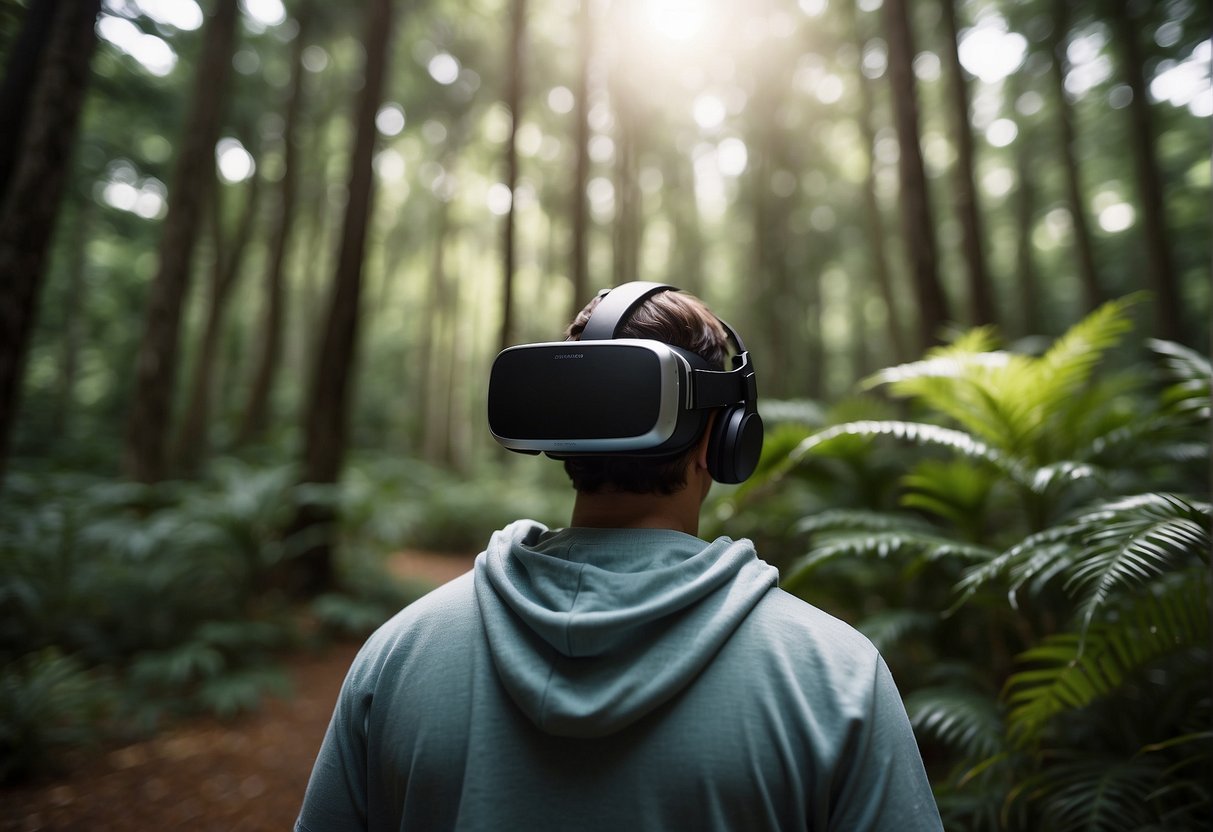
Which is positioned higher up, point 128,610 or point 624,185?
→ point 624,185

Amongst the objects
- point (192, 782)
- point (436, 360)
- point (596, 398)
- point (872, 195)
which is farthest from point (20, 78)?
point (436, 360)

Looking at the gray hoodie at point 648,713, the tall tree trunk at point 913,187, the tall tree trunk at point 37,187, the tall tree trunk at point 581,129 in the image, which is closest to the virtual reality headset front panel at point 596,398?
the gray hoodie at point 648,713

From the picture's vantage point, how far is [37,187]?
14.3 ft

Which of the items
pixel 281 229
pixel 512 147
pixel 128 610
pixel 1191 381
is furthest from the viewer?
pixel 281 229

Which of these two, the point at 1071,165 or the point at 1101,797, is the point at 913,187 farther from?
the point at 1071,165

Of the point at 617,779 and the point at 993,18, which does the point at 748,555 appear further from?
the point at 993,18

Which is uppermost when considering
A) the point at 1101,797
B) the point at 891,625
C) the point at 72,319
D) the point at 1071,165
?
the point at 1071,165

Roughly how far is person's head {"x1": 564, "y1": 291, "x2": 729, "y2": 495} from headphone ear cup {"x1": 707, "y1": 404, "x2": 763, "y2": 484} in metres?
0.12

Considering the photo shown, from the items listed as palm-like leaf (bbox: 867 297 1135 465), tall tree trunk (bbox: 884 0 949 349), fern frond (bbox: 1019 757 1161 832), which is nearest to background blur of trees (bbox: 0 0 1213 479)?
tall tree trunk (bbox: 884 0 949 349)

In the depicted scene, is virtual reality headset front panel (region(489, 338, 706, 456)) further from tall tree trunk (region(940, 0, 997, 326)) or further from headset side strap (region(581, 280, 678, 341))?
tall tree trunk (region(940, 0, 997, 326))

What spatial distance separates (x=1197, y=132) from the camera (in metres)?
13.9

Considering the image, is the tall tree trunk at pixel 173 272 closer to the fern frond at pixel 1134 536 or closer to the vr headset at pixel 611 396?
the vr headset at pixel 611 396

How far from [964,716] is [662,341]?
2.73m

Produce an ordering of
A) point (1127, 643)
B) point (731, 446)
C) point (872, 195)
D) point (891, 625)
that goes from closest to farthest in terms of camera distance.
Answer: point (731, 446)
point (1127, 643)
point (891, 625)
point (872, 195)
